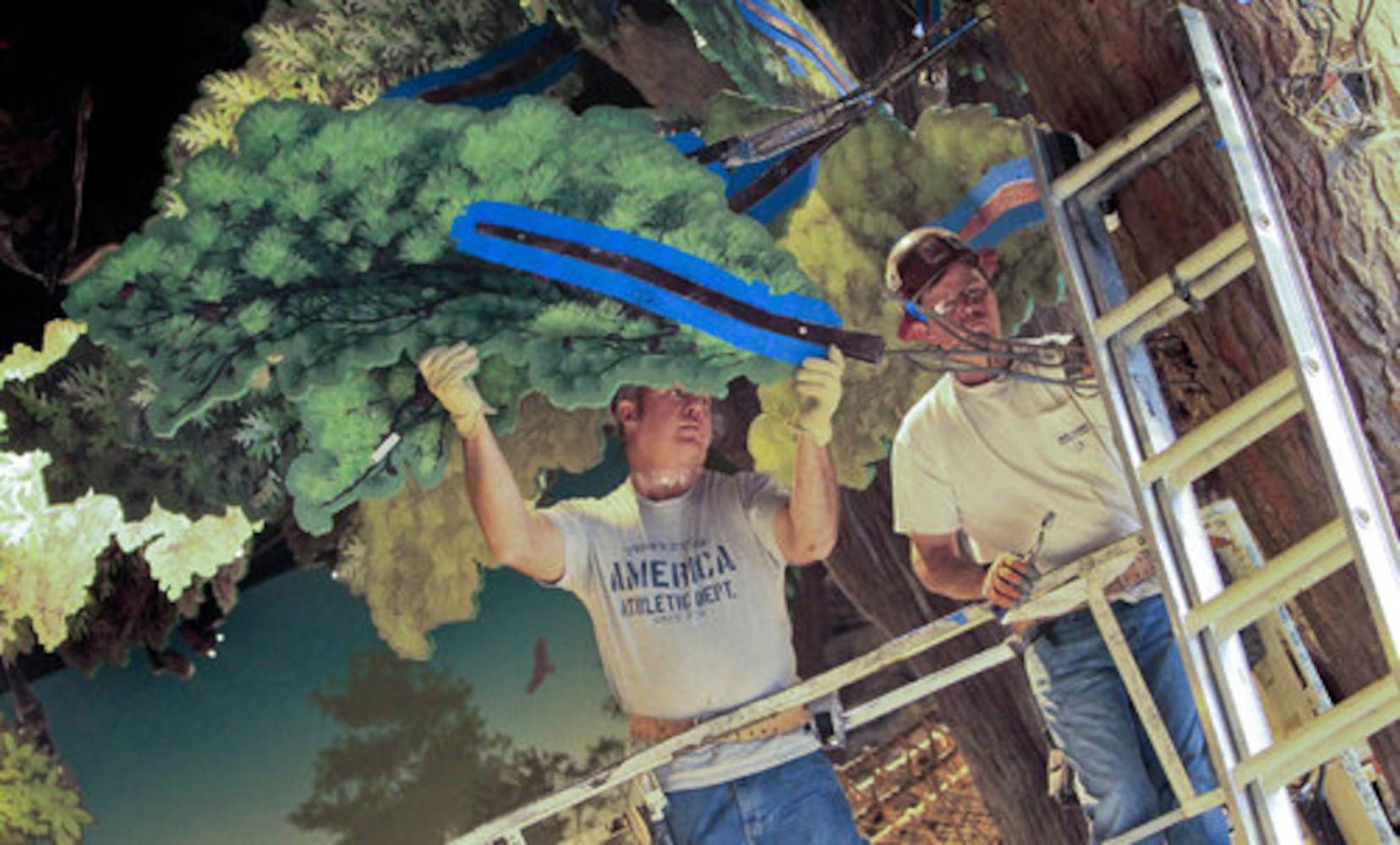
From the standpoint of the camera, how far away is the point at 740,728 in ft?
14.8

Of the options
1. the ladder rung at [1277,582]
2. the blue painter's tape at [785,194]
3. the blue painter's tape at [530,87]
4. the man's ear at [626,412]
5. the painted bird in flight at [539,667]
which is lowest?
the ladder rung at [1277,582]

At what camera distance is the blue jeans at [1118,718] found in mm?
4297

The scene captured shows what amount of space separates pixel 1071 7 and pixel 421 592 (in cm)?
225

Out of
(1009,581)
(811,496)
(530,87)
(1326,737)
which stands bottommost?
(1326,737)

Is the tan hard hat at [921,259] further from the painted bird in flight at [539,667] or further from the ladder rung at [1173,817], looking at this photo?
the ladder rung at [1173,817]

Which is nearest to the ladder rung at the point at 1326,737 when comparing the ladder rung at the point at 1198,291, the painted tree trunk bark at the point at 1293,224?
the painted tree trunk bark at the point at 1293,224

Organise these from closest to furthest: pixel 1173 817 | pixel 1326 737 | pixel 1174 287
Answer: pixel 1326 737 → pixel 1174 287 → pixel 1173 817

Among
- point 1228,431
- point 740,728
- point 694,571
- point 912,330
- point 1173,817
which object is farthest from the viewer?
point 912,330

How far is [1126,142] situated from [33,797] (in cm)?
338

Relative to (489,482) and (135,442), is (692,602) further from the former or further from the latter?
(135,442)

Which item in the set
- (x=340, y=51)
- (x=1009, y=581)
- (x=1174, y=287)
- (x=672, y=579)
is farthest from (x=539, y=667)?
(x=1174, y=287)

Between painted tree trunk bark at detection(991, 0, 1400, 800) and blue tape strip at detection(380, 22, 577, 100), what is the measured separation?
1.65 m

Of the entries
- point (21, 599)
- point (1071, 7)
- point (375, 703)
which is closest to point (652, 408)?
point (375, 703)

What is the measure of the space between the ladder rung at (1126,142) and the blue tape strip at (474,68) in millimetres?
1755
